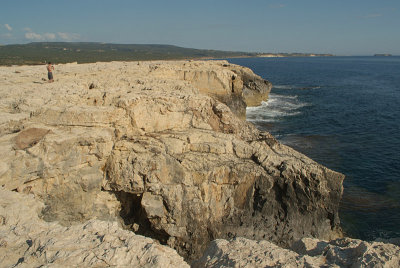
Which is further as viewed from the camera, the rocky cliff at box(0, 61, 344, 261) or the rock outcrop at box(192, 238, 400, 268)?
the rocky cliff at box(0, 61, 344, 261)

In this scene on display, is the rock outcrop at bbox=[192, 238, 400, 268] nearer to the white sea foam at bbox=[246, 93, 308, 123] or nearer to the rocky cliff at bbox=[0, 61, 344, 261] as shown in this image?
the rocky cliff at bbox=[0, 61, 344, 261]

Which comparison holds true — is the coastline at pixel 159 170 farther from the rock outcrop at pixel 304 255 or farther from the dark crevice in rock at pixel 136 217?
the rock outcrop at pixel 304 255

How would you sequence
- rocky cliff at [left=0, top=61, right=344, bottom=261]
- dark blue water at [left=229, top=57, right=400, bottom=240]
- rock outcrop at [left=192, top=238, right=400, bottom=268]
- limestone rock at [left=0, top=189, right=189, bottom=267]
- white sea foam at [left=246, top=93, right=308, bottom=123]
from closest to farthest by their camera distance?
limestone rock at [left=0, top=189, right=189, bottom=267] < rock outcrop at [left=192, top=238, right=400, bottom=268] < rocky cliff at [left=0, top=61, right=344, bottom=261] < dark blue water at [left=229, top=57, right=400, bottom=240] < white sea foam at [left=246, top=93, right=308, bottom=123]

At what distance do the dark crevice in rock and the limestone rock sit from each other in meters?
5.35

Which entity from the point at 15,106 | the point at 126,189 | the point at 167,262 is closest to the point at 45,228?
the point at 167,262

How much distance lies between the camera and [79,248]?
5.41 m

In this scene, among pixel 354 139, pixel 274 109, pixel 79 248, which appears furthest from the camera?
pixel 274 109

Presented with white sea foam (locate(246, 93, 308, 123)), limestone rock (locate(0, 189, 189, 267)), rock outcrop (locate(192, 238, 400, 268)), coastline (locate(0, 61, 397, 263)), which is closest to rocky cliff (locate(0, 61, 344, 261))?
coastline (locate(0, 61, 397, 263))

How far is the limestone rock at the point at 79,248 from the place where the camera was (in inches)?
200

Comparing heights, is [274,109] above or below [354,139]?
above

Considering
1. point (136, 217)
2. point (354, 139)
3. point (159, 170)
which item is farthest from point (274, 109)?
point (136, 217)

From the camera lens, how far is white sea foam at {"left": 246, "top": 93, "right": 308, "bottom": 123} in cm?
3645

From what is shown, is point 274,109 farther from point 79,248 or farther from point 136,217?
point 79,248

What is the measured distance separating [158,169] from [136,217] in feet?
7.86
